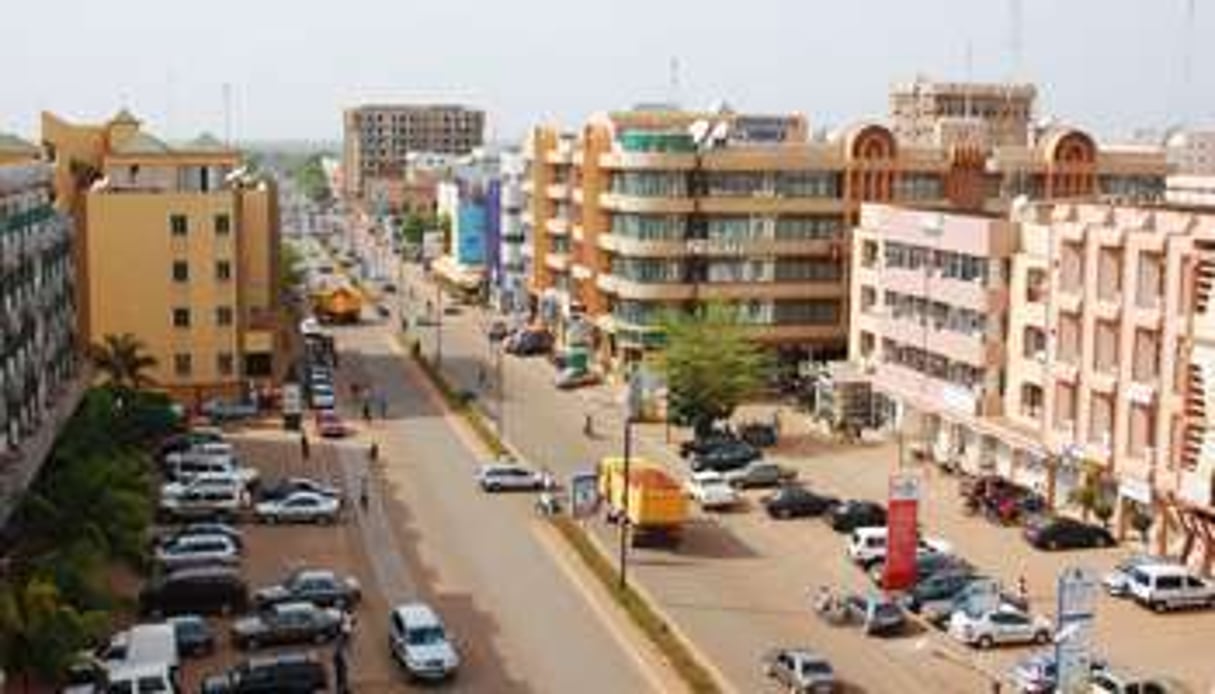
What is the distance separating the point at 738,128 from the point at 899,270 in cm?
2532

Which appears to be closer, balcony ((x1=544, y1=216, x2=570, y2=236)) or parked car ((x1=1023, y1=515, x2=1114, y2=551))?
parked car ((x1=1023, y1=515, x2=1114, y2=551))

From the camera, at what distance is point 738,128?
9669 centimetres

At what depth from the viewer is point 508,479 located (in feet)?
210

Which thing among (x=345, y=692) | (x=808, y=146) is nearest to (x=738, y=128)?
(x=808, y=146)

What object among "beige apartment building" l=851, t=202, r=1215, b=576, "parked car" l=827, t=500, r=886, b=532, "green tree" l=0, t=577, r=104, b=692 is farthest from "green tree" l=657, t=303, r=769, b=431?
"green tree" l=0, t=577, r=104, b=692

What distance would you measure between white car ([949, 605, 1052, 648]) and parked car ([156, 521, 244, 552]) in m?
23.4

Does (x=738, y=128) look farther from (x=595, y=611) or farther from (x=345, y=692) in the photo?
(x=345, y=692)

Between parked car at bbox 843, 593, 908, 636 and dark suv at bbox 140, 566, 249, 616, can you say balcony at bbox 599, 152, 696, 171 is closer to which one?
parked car at bbox 843, 593, 908, 636

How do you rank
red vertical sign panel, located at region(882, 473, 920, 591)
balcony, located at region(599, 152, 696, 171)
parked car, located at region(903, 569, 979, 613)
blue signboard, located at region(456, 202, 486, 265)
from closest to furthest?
parked car, located at region(903, 569, 979, 613) < red vertical sign panel, located at region(882, 473, 920, 591) < balcony, located at region(599, 152, 696, 171) < blue signboard, located at region(456, 202, 486, 265)

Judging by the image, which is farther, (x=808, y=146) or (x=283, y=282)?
(x=283, y=282)

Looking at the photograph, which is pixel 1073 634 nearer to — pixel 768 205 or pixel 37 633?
pixel 37 633

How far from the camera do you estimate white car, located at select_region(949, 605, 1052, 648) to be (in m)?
44.6

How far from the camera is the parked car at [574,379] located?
91.9 m

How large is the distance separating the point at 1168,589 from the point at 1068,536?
734 cm
